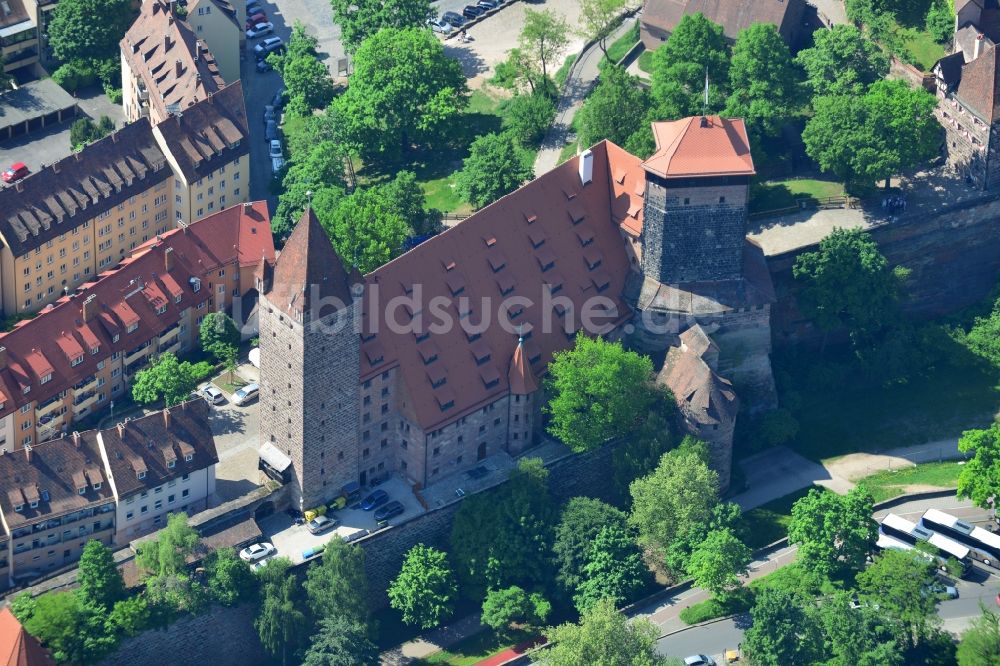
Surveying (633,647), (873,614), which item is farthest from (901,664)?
(633,647)

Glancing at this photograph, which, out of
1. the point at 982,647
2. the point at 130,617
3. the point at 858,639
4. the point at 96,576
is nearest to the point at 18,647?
the point at 96,576

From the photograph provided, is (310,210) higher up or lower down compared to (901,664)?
higher up

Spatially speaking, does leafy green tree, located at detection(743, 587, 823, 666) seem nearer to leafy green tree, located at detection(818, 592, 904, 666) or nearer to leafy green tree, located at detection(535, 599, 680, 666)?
leafy green tree, located at detection(818, 592, 904, 666)

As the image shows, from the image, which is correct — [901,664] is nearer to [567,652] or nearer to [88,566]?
[567,652]

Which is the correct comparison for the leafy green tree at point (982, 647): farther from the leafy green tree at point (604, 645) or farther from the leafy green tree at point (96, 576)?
the leafy green tree at point (96, 576)

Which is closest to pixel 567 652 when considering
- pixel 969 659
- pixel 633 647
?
pixel 633 647

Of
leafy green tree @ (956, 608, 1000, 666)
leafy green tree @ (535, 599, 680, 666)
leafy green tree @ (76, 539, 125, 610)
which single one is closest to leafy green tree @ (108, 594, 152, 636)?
leafy green tree @ (76, 539, 125, 610)
